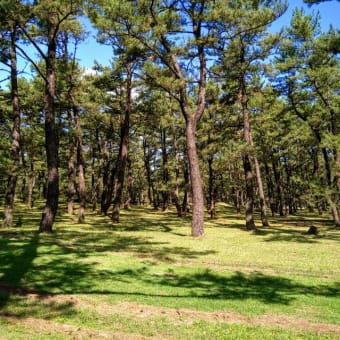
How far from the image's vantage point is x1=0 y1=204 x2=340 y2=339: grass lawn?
5652mm

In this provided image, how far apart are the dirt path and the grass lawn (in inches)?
0.7

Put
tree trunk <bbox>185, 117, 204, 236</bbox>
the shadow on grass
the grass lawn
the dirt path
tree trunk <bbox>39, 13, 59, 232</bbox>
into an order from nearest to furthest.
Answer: the dirt path, the grass lawn, the shadow on grass, tree trunk <bbox>39, 13, 59, 232</bbox>, tree trunk <bbox>185, 117, 204, 236</bbox>

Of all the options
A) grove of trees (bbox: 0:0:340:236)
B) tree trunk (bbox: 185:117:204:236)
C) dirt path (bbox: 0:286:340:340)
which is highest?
grove of trees (bbox: 0:0:340:236)

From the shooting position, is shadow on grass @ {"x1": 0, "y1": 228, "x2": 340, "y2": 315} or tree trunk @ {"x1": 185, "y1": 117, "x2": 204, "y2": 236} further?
tree trunk @ {"x1": 185, "y1": 117, "x2": 204, "y2": 236}

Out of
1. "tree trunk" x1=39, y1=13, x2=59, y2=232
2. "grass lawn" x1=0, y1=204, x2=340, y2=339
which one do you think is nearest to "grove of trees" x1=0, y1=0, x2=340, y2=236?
"tree trunk" x1=39, y1=13, x2=59, y2=232

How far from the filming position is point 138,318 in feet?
19.8

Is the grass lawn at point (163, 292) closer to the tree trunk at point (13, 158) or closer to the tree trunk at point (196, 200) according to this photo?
the tree trunk at point (196, 200)

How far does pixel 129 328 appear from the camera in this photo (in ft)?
18.4

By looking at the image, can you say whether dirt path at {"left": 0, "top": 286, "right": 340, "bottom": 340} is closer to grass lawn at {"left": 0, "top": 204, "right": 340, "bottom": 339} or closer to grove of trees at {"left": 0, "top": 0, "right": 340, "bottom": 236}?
grass lawn at {"left": 0, "top": 204, "right": 340, "bottom": 339}

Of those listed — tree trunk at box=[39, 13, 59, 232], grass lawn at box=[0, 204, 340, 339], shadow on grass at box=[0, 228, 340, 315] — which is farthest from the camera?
tree trunk at box=[39, 13, 59, 232]

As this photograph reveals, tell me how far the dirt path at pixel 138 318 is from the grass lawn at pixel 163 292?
0.02 m

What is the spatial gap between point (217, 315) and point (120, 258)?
5262 mm

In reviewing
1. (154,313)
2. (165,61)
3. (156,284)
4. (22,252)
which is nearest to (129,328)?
(154,313)

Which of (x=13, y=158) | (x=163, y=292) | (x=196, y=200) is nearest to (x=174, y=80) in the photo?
(x=196, y=200)
